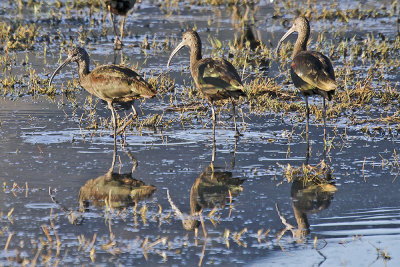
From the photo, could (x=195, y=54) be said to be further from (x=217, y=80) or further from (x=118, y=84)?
(x=118, y=84)

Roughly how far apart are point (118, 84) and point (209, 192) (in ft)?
7.67

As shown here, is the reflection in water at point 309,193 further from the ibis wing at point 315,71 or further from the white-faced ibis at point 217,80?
the white-faced ibis at point 217,80

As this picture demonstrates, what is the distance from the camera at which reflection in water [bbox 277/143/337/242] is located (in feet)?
21.5

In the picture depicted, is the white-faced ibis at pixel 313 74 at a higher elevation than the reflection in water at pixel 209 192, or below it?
higher

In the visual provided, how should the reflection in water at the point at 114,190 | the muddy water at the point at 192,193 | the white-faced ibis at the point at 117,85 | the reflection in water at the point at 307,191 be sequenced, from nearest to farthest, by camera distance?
the muddy water at the point at 192,193, the reflection in water at the point at 307,191, the reflection in water at the point at 114,190, the white-faced ibis at the point at 117,85

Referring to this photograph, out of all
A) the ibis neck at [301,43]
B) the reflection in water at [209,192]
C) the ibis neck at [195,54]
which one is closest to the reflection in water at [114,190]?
the reflection in water at [209,192]

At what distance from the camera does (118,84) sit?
9.30 metres

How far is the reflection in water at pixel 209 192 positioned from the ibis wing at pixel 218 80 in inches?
47.9

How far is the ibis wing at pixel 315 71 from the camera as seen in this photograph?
9438 mm

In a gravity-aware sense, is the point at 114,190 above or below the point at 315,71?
below

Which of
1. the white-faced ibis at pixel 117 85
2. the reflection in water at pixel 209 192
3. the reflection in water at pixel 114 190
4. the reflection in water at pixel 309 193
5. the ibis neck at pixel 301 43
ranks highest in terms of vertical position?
the ibis neck at pixel 301 43

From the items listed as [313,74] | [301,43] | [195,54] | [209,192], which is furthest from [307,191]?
[301,43]

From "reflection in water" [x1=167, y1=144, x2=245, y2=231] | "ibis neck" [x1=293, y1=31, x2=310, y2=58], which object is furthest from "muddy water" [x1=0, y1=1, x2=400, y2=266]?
"ibis neck" [x1=293, y1=31, x2=310, y2=58]

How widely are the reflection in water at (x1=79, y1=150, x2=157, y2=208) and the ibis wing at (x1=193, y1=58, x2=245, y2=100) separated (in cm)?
184
